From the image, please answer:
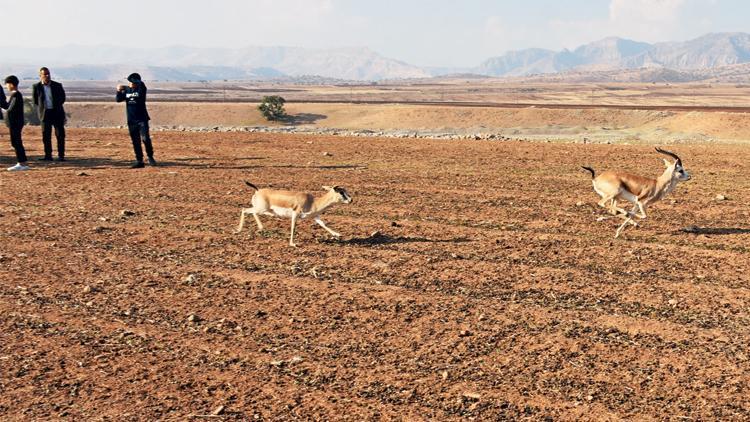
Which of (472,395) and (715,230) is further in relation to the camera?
(715,230)

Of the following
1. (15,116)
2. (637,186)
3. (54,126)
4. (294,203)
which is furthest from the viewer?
(54,126)

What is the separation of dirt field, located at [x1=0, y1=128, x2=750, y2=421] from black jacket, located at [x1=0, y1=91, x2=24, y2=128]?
384cm

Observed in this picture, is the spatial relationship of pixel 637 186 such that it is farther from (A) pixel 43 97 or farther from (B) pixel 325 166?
(A) pixel 43 97

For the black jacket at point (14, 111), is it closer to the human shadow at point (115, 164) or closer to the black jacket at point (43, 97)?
the black jacket at point (43, 97)

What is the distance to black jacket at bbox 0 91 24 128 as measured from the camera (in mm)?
20422

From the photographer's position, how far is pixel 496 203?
16391 millimetres

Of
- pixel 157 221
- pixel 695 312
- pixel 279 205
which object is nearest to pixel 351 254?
pixel 279 205

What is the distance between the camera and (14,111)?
67.4 feet

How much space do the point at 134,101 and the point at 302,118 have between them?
55068mm

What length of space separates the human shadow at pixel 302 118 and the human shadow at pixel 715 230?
5919 centimetres

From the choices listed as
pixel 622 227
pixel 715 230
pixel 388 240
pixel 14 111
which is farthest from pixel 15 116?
pixel 715 230

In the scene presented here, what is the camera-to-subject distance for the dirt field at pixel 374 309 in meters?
6.89

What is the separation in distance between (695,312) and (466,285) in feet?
9.80

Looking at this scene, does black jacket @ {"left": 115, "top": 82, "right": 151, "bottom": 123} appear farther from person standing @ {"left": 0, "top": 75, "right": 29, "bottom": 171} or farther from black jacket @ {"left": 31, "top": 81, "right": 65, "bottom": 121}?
person standing @ {"left": 0, "top": 75, "right": 29, "bottom": 171}
